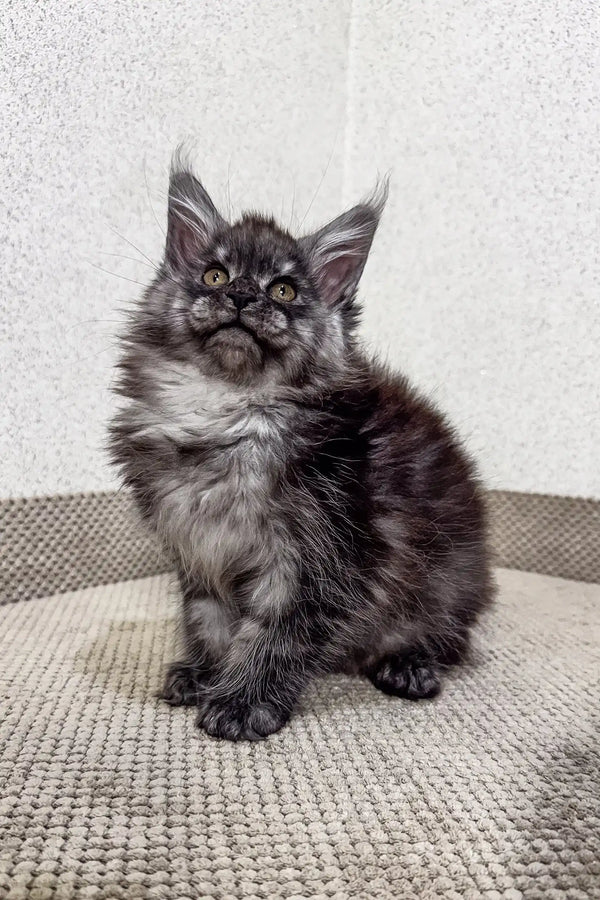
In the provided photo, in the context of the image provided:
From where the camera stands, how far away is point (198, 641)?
1.38 metres

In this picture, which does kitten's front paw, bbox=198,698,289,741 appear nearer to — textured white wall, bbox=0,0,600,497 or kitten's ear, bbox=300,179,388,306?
kitten's ear, bbox=300,179,388,306

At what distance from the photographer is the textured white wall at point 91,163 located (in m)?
1.72

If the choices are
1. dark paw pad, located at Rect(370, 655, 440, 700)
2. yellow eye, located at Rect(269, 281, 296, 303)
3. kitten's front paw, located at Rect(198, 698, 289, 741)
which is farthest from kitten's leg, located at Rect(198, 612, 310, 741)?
yellow eye, located at Rect(269, 281, 296, 303)

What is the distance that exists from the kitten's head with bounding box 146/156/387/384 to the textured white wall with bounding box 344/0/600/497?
873 millimetres

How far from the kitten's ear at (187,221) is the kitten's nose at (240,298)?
17cm

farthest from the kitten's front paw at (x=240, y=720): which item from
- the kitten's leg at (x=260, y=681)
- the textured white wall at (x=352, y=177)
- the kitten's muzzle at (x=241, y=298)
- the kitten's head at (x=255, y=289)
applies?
the textured white wall at (x=352, y=177)

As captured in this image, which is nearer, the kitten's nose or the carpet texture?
the carpet texture

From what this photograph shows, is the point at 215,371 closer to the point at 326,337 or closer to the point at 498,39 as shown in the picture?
the point at 326,337

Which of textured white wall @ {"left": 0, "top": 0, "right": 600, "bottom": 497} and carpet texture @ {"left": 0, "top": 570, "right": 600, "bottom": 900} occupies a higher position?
textured white wall @ {"left": 0, "top": 0, "right": 600, "bottom": 497}

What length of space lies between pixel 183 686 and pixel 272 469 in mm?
426

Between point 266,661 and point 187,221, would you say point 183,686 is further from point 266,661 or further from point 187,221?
point 187,221

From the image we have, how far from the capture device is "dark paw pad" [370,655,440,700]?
136cm

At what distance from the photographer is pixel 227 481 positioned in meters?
1.20

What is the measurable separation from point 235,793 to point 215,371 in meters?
0.62
